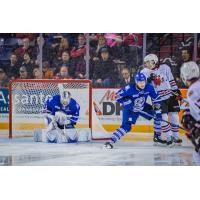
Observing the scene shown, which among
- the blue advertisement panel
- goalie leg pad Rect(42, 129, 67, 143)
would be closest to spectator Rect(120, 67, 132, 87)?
goalie leg pad Rect(42, 129, 67, 143)

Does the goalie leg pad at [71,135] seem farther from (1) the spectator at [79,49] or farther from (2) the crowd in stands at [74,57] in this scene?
(1) the spectator at [79,49]

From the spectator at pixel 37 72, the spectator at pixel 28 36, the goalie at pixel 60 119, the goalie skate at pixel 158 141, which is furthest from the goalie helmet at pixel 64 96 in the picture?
the goalie skate at pixel 158 141

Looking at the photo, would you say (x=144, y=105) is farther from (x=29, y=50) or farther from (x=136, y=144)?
(x=29, y=50)

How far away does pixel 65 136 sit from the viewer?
589 centimetres

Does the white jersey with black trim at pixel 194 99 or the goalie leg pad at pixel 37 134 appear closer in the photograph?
the white jersey with black trim at pixel 194 99

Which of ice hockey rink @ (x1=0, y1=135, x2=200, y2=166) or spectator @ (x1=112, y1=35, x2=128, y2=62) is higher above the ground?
spectator @ (x1=112, y1=35, x2=128, y2=62)

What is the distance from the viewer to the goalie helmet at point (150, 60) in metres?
5.73

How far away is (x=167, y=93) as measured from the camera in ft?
19.0

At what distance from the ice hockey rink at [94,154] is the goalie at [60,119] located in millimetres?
67

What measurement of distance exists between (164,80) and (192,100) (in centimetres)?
32

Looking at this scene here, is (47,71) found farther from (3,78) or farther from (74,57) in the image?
(3,78)

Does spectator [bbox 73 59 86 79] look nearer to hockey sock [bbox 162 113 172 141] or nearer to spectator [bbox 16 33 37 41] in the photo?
spectator [bbox 16 33 37 41]

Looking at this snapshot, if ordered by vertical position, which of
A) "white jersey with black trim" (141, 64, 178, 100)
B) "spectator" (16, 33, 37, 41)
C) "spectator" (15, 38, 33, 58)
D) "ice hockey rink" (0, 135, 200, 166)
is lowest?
"ice hockey rink" (0, 135, 200, 166)

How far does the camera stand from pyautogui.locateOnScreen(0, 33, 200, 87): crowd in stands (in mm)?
5754
